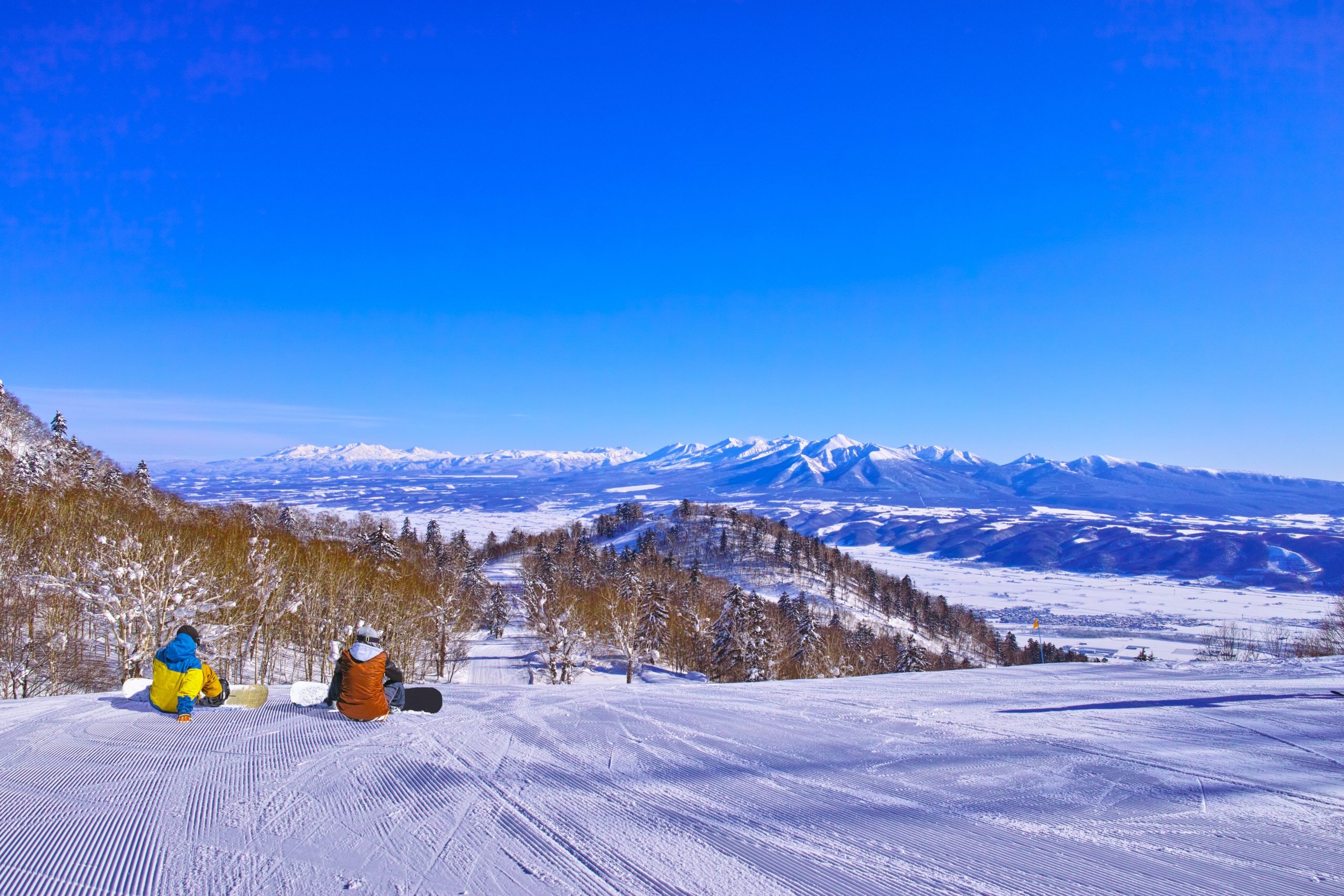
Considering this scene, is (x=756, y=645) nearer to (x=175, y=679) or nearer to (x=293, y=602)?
(x=293, y=602)

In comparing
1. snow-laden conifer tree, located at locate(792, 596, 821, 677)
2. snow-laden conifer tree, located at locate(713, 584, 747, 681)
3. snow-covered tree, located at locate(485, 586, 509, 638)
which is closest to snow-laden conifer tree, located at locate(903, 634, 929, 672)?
snow-laden conifer tree, located at locate(792, 596, 821, 677)

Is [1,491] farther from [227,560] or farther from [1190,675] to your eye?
[1190,675]

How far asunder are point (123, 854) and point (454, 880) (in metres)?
2.05

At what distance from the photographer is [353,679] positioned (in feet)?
21.8

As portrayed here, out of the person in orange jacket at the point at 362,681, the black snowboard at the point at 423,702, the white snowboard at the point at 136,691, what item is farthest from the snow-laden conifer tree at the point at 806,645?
the white snowboard at the point at 136,691

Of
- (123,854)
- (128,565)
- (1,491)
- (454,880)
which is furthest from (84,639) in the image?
(454,880)

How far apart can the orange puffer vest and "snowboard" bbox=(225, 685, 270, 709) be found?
1.23 metres

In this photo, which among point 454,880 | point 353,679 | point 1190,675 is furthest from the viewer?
point 1190,675

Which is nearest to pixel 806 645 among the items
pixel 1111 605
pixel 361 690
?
pixel 361 690

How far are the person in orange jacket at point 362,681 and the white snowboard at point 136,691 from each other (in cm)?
247

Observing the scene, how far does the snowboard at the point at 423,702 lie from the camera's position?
727 cm

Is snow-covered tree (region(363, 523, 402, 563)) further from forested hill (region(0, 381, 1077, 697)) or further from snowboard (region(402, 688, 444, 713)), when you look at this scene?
snowboard (region(402, 688, 444, 713))

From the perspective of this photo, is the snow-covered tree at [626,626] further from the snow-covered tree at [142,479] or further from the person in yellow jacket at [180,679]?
the snow-covered tree at [142,479]

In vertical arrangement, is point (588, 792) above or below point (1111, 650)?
above
